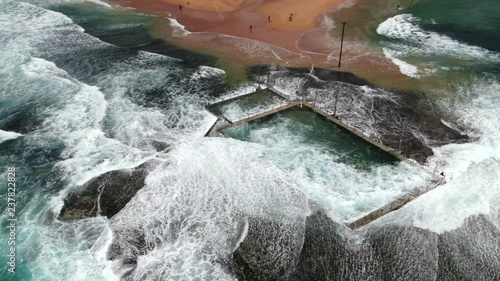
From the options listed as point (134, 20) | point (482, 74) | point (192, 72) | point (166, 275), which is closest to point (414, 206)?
point (166, 275)

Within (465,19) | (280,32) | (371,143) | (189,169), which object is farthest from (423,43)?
(189,169)

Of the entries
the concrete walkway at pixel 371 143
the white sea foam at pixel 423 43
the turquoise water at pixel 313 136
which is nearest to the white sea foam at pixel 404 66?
the white sea foam at pixel 423 43

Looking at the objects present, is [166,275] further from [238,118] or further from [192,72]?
[192,72]

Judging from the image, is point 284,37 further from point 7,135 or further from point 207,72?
point 7,135

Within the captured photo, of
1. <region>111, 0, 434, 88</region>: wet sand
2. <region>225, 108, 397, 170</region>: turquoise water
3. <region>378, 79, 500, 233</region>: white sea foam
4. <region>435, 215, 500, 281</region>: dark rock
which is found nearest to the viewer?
<region>435, 215, 500, 281</region>: dark rock

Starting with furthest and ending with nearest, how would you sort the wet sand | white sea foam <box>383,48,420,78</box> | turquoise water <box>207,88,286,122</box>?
the wet sand → white sea foam <box>383,48,420,78</box> → turquoise water <box>207,88,286,122</box>

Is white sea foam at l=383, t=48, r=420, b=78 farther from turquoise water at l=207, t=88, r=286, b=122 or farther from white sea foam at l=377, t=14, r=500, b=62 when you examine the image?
turquoise water at l=207, t=88, r=286, b=122

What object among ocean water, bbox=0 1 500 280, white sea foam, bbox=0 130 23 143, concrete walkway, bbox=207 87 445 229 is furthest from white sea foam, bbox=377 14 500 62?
white sea foam, bbox=0 130 23 143

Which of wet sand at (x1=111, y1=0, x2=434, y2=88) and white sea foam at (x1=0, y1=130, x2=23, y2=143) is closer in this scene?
white sea foam at (x1=0, y1=130, x2=23, y2=143)
